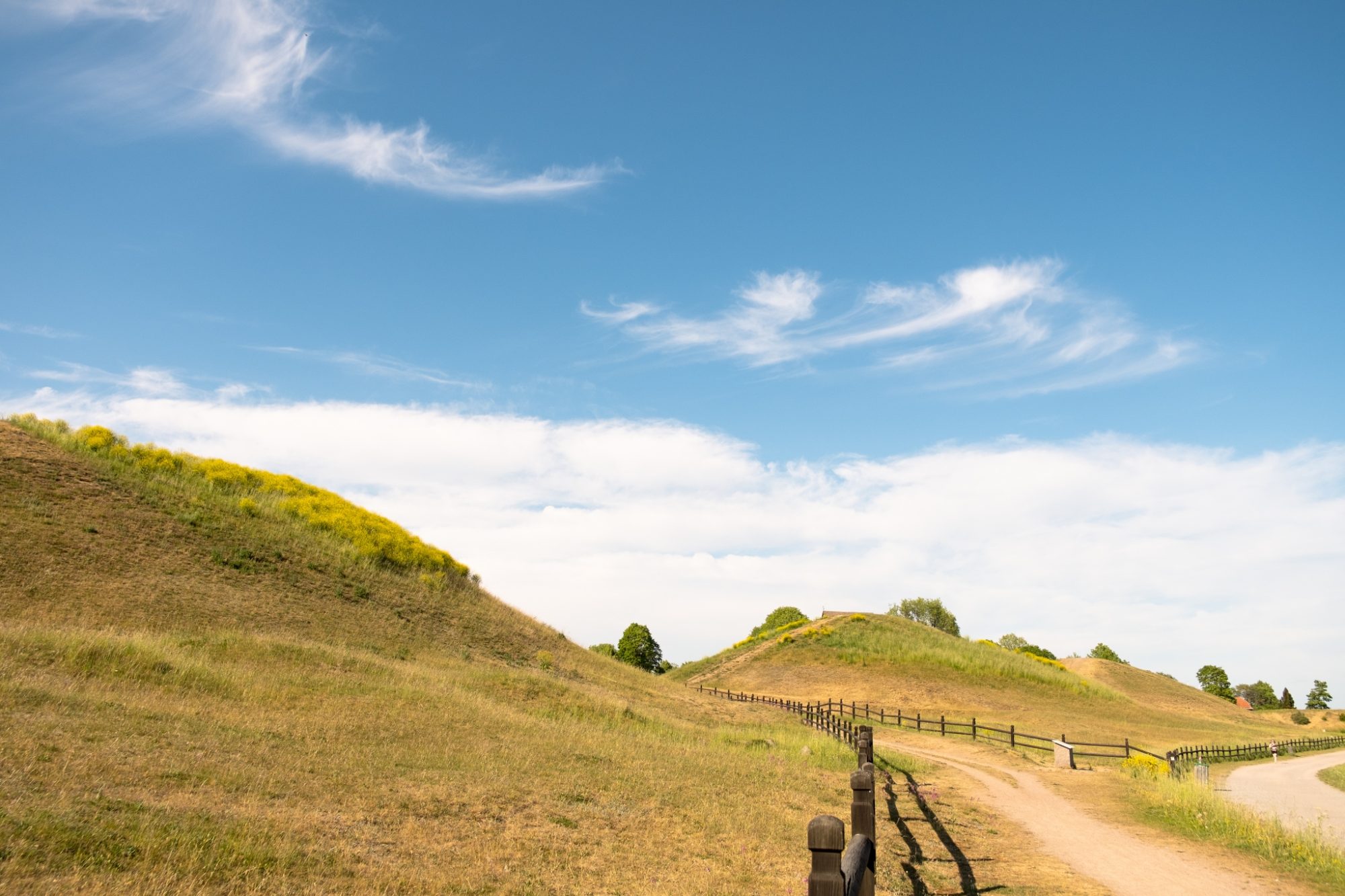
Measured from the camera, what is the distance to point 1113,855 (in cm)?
1425

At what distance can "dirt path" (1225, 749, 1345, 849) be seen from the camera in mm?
20664

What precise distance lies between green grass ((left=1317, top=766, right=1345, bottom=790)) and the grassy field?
→ 21441 mm

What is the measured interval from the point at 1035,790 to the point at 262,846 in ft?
71.4

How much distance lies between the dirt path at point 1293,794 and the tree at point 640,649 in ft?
161

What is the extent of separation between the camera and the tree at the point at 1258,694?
439 feet

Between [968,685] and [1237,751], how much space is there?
2029 cm

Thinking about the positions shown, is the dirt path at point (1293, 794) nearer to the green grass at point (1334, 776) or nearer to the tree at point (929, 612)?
the green grass at point (1334, 776)

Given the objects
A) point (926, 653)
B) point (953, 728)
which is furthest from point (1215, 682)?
point (953, 728)

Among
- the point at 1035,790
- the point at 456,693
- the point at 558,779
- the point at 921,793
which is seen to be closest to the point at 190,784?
the point at 558,779

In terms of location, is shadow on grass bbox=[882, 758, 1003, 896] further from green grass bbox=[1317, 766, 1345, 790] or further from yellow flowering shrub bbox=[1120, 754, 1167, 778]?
green grass bbox=[1317, 766, 1345, 790]

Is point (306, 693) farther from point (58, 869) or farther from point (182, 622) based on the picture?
point (58, 869)

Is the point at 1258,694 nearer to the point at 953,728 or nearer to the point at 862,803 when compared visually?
the point at 953,728

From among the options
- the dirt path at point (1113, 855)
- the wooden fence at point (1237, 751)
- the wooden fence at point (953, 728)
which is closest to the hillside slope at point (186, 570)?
the wooden fence at point (953, 728)

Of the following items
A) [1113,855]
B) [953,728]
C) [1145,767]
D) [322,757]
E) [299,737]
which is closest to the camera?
[1113,855]
